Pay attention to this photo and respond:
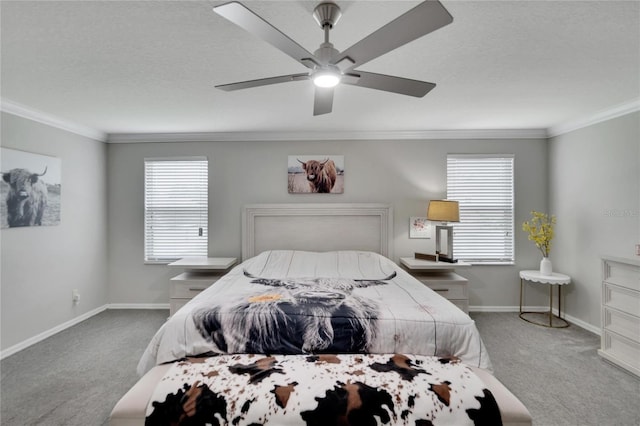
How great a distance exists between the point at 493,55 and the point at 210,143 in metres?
3.44

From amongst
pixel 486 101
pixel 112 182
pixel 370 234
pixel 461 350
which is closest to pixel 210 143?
pixel 112 182

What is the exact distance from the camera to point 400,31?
128 cm

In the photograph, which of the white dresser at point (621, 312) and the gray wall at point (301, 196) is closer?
the white dresser at point (621, 312)

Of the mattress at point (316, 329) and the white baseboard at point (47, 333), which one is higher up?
the mattress at point (316, 329)

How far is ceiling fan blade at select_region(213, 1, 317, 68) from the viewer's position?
1.17 m

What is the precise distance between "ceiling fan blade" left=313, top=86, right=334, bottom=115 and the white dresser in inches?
112

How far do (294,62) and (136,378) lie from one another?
9.19 ft

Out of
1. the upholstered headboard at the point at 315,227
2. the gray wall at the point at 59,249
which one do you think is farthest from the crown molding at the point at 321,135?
the upholstered headboard at the point at 315,227

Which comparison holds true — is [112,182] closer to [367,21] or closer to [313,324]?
[313,324]

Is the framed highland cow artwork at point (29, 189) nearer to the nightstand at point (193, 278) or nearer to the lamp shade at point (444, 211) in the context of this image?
the nightstand at point (193, 278)

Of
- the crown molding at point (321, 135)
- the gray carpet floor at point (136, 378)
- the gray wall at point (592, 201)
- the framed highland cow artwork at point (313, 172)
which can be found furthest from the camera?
the framed highland cow artwork at point (313, 172)

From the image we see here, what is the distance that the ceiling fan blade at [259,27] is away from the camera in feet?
3.83

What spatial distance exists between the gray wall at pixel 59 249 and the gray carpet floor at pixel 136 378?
12.6 inches

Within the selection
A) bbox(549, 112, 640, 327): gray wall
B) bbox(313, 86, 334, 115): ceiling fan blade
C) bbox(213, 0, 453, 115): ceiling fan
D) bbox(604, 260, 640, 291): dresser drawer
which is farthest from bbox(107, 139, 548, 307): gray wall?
Answer: bbox(213, 0, 453, 115): ceiling fan
